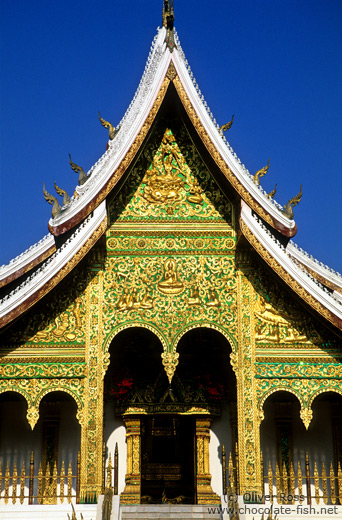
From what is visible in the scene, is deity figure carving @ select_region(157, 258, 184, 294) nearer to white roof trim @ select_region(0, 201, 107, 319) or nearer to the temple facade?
the temple facade

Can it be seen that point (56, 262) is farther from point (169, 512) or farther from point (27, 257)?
point (169, 512)

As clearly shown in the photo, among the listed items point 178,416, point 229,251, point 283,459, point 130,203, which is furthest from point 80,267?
point 283,459

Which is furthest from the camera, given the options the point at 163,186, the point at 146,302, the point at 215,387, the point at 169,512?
the point at 215,387

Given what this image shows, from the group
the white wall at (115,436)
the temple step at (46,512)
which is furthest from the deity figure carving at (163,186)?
the temple step at (46,512)

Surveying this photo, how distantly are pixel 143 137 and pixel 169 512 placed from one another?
6196mm

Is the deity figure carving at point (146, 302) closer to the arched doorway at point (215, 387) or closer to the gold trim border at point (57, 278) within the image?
the arched doorway at point (215, 387)

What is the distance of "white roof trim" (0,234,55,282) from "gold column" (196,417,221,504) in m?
4.26

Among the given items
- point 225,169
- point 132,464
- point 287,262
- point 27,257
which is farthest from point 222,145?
point 132,464

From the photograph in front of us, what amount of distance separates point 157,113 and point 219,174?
5.06 ft

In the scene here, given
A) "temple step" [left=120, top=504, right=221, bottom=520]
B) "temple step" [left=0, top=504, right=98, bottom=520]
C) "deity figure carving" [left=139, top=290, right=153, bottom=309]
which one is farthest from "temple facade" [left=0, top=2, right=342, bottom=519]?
"temple step" [left=120, top=504, right=221, bottom=520]

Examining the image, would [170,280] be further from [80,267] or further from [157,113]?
[157,113]

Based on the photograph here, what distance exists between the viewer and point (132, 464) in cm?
1423

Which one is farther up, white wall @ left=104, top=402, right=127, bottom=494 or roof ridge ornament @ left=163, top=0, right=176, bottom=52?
roof ridge ornament @ left=163, top=0, right=176, bottom=52

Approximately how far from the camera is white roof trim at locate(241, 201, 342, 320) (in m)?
12.6
